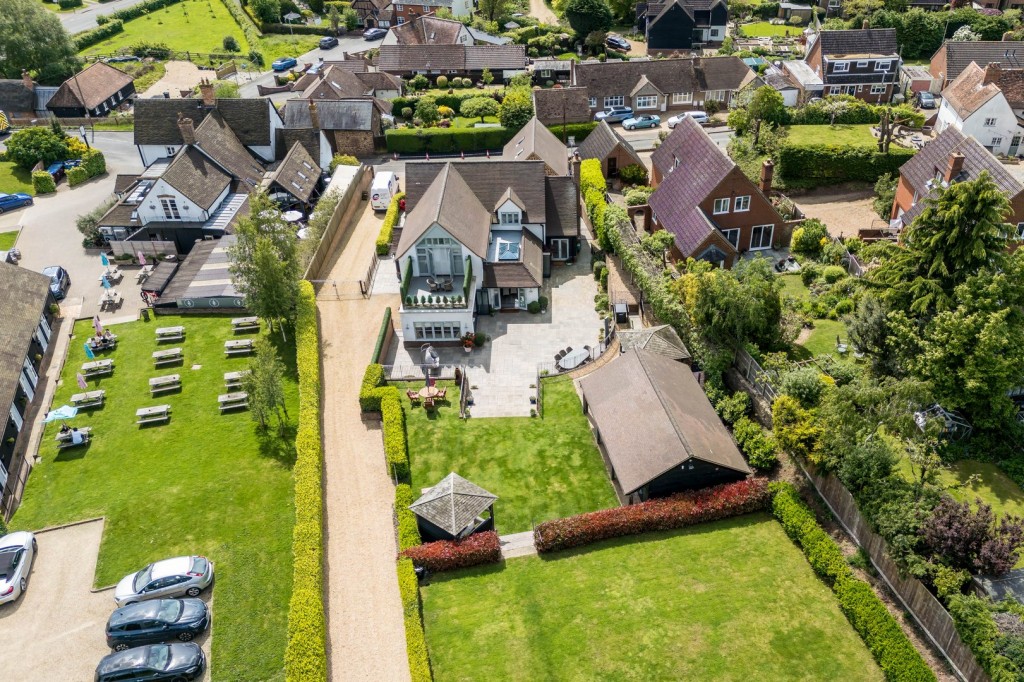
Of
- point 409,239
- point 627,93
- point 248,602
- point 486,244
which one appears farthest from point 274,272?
point 627,93

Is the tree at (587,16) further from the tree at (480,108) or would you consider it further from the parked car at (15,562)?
the parked car at (15,562)

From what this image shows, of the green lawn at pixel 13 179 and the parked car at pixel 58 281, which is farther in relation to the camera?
the green lawn at pixel 13 179

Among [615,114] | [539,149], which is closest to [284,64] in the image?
[615,114]

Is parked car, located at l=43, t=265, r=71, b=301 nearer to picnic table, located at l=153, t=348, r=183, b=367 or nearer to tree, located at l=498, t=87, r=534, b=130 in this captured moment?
picnic table, located at l=153, t=348, r=183, b=367

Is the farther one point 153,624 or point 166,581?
point 166,581

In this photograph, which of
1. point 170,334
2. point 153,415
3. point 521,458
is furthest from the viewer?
point 170,334

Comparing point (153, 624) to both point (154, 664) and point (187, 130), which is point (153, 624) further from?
point (187, 130)

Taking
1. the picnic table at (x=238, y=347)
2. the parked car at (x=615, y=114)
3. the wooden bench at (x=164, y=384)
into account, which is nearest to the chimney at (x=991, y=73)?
the parked car at (x=615, y=114)

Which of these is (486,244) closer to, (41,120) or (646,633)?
(646,633)
